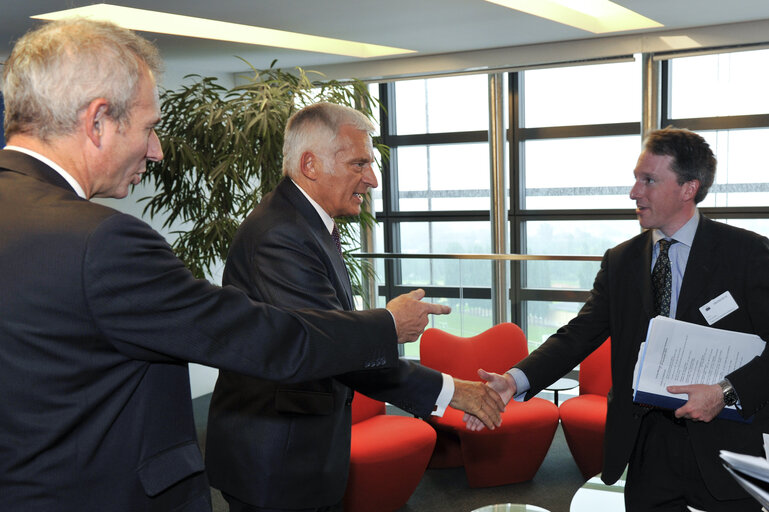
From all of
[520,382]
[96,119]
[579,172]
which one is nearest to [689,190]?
[520,382]

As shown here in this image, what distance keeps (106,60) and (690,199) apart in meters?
1.89

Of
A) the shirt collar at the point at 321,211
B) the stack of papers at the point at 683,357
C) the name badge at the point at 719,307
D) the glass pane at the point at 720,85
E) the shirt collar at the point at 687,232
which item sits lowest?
the stack of papers at the point at 683,357

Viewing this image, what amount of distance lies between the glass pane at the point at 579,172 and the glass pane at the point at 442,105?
644 mm

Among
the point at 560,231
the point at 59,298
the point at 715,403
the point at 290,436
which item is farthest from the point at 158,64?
the point at 560,231

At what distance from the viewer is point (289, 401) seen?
76.5 inches

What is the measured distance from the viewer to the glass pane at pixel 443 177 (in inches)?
293

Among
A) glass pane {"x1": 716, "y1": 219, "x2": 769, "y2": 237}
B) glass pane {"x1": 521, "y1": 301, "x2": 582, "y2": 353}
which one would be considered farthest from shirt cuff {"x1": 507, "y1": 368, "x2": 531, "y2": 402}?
glass pane {"x1": 716, "y1": 219, "x2": 769, "y2": 237}

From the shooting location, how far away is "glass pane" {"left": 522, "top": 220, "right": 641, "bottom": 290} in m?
6.37

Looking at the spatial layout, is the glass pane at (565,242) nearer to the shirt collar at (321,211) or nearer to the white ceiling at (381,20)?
the white ceiling at (381,20)

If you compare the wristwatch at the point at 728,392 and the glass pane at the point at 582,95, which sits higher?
the glass pane at the point at 582,95

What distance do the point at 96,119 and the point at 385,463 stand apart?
300 cm

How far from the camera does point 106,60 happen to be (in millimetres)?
1215

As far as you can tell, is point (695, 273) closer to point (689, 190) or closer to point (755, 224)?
point (689, 190)

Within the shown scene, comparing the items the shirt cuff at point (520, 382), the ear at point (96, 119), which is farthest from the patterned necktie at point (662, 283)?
the ear at point (96, 119)
